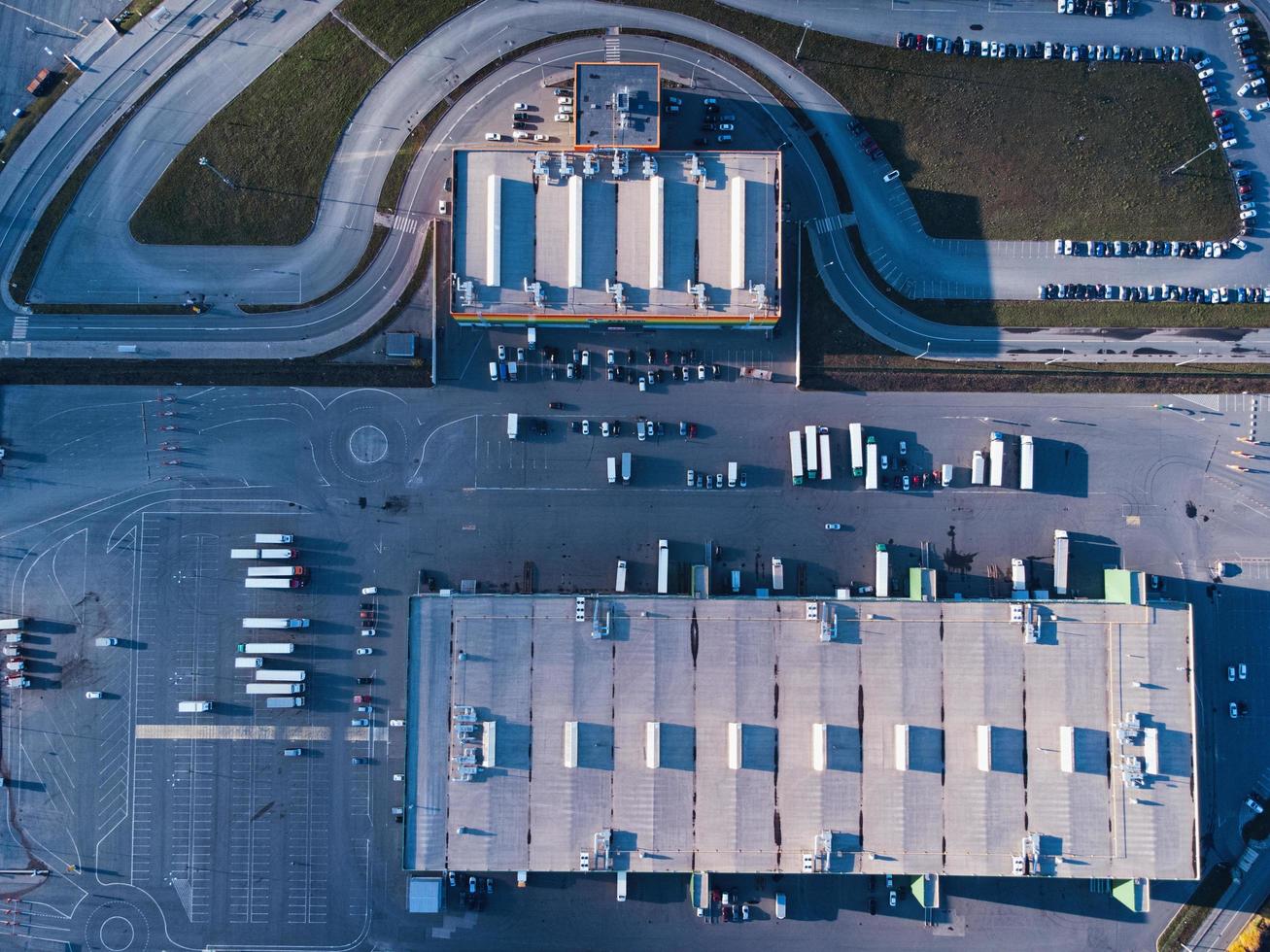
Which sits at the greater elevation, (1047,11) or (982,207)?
(1047,11)

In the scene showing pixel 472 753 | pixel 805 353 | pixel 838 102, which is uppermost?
pixel 838 102

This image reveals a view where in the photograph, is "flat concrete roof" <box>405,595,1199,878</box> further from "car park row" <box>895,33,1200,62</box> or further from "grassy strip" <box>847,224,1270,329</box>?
"car park row" <box>895,33,1200,62</box>

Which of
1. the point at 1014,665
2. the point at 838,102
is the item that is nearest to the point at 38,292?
the point at 838,102

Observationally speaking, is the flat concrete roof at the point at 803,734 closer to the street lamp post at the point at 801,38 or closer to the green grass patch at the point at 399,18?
the street lamp post at the point at 801,38

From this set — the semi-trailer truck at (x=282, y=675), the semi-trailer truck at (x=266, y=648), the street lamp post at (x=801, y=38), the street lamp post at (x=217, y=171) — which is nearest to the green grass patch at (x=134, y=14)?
the street lamp post at (x=217, y=171)

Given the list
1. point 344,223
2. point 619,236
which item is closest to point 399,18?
point 344,223

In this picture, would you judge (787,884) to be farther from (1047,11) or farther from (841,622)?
(1047,11)
